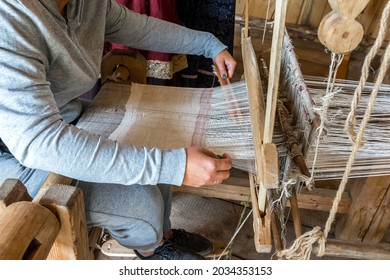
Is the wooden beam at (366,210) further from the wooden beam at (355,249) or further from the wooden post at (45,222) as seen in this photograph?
the wooden post at (45,222)

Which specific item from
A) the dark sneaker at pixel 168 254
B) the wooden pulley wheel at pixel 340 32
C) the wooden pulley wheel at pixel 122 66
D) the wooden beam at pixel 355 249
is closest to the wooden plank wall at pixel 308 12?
the wooden pulley wheel at pixel 122 66

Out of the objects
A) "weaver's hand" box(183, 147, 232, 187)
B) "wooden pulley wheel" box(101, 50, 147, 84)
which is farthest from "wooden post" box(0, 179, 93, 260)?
"wooden pulley wheel" box(101, 50, 147, 84)

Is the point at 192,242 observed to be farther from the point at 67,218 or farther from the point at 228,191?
the point at 67,218

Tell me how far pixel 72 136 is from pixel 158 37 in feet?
2.20

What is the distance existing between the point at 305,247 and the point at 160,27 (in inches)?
36.2

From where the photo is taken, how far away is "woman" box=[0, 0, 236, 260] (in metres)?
0.76

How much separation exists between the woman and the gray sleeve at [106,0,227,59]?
4.5 inches

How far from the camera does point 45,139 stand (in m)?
0.78

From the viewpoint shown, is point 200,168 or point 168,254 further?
point 168,254

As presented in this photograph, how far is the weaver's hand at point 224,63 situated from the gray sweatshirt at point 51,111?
0.48 metres

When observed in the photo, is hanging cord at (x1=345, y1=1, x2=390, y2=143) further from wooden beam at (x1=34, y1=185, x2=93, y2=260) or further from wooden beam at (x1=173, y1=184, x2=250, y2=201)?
wooden beam at (x1=173, y1=184, x2=250, y2=201)

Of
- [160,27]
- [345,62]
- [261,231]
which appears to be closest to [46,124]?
[261,231]

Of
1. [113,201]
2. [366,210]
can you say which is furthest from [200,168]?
[366,210]

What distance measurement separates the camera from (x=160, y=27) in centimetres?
135
